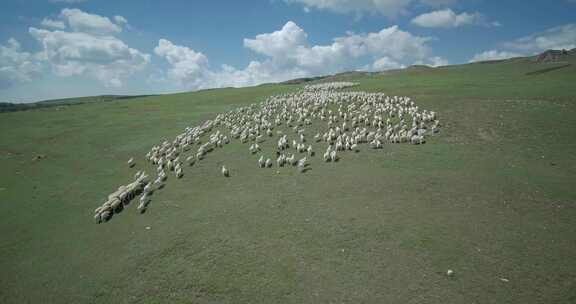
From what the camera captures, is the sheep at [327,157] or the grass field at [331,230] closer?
the grass field at [331,230]

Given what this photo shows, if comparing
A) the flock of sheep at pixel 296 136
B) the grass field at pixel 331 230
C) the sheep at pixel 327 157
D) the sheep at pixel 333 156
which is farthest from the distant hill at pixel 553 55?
the sheep at pixel 327 157

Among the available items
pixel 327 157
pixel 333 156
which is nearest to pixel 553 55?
pixel 333 156

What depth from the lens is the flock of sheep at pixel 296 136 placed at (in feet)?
57.0

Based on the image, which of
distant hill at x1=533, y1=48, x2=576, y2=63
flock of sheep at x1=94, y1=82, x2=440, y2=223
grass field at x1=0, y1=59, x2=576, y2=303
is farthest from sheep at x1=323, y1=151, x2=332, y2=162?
distant hill at x1=533, y1=48, x2=576, y2=63

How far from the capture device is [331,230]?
1066cm

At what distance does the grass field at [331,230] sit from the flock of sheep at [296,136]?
94 centimetres

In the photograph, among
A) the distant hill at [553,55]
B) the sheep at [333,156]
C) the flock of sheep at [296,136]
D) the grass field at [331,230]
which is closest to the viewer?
the grass field at [331,230]

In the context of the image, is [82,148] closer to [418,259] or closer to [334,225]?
[334,225]

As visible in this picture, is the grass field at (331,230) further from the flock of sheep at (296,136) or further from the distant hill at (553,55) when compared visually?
the distant hill at (553,55)

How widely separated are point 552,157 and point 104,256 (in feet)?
72.5

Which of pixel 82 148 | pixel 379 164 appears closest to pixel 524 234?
pixel 379 164

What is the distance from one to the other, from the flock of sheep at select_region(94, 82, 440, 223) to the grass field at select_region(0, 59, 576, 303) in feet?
3.08

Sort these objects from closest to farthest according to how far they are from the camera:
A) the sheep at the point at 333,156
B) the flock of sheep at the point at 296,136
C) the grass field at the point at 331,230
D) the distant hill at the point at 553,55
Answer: the grass field at the point at 331,230
the flock of sheep at the point at 296,136
the sheep at the point at 333,156
the distant hill at the point at 553,55

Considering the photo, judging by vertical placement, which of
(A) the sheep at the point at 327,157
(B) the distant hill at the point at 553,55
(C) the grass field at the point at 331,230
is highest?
(B) the distant hill at the point at 553,55
